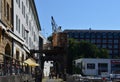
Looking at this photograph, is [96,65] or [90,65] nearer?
[90,65]

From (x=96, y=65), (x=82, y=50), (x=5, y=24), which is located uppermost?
(x=82, y=50)

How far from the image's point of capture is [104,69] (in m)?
139

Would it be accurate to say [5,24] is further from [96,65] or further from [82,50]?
[82,50]

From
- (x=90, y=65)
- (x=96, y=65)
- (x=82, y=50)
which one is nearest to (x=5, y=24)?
(x=90, y=65)

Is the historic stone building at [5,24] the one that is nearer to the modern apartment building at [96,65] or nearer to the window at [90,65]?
the modern apartment building at [96,65]

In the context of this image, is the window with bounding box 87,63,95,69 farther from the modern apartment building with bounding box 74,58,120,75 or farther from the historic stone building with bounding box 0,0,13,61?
the historic stone building with bounding box 0,0,13,61

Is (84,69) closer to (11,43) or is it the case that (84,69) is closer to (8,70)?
(11,43)

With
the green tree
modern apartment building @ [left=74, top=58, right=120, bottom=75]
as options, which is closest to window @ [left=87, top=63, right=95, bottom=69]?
modern apartment building @ [left=74, top=58, right=120, bottom=75]

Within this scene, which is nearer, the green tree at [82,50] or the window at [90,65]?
the window at [90,65]

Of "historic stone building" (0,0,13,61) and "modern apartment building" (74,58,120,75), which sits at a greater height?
"historic stone building" (0,0,13,61)

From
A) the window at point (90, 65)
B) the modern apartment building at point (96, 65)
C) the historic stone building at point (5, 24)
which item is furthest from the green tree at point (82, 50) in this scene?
the historic stone building at point (5, 24)

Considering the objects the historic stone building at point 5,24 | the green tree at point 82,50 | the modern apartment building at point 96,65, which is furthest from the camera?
the green tree at point 82,50

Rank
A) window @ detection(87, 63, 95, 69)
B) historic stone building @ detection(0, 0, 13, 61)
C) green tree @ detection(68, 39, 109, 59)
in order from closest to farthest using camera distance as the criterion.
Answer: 1. historic stone building @ detection(0, 0, 13, 61)
2. window @ detection(87, 63, 95, 69)
3. green tree @ detection(68, 39, 109, 59)

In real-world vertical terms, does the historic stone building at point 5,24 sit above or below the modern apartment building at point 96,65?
above
